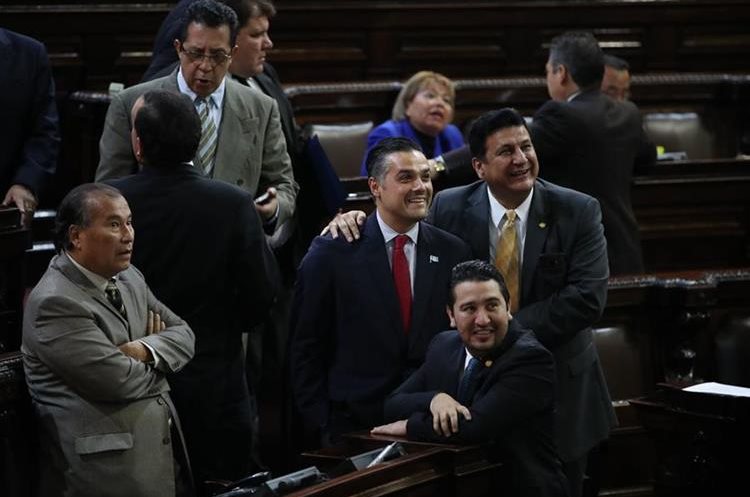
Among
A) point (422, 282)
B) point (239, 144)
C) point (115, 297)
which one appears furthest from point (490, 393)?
point (239, 144)

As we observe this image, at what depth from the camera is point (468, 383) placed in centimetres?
358

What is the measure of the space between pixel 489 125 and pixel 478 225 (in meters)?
0.27

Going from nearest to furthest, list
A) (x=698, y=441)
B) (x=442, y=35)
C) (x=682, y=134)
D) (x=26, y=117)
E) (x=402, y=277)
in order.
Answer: (x=698, y=441)
(x=402, y=277)
(x=26, y=117)
(x=682, y=134)
(x=442, y=35)

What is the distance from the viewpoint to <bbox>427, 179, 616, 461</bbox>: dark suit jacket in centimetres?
384

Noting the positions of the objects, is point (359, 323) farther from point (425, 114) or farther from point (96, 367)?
point (425, 114)

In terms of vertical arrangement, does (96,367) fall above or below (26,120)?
below

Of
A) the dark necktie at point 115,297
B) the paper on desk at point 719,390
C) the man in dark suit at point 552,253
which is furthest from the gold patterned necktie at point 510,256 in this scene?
the dark necktie at point 115,297

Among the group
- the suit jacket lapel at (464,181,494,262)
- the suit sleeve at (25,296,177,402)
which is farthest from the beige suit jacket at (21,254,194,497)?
the suit jacket lapel at (464,181,494,262)

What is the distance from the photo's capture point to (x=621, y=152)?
5051mm

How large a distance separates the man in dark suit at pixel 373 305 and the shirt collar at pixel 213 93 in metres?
0.57

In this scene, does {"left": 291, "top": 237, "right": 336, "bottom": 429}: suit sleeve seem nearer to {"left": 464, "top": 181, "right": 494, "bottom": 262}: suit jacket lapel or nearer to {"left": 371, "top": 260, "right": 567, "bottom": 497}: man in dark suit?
{"left": 371, "top": 260, "right": 567, "bottom": 497}: man in dark suit

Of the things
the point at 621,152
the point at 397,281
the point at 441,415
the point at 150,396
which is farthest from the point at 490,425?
the point at 621,152

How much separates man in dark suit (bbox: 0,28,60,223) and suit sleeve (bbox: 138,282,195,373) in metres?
1.21

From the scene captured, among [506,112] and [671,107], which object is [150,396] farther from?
[671,107]
